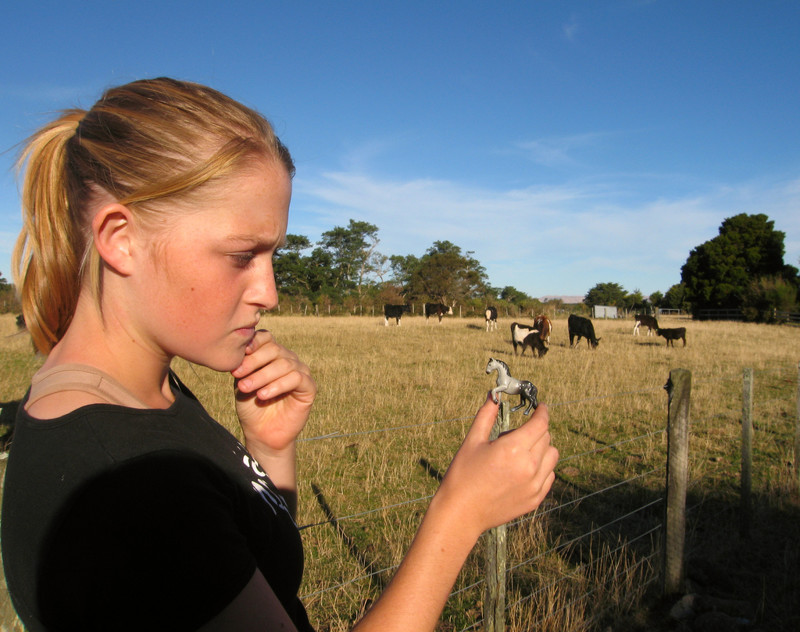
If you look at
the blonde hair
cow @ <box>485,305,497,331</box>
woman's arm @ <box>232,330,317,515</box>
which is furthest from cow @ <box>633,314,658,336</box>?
the blonde hair

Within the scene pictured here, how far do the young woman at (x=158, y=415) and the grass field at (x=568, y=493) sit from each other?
547 mm

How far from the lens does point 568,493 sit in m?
5.20

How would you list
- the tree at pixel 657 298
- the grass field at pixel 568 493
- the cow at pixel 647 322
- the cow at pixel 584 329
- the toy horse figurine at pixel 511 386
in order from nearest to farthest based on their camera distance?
the toy horse figurine at pixel 511 386 < the grass field at pixel 568 493 < the cow at pixel 584 329 < the cow at pixel 647 322 < the tree at pixel 657 298

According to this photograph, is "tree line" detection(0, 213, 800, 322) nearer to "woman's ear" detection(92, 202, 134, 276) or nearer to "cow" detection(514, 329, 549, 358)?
"cow" detection(514, 329, 549, 358)

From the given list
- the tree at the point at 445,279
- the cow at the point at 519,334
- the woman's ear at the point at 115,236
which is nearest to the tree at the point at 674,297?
the tree at the point at 445,279

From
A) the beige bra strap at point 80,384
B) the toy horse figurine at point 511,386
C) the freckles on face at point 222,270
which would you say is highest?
the freckles on face at point 222,270

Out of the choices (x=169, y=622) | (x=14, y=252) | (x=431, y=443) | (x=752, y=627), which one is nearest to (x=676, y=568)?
(x=752, y=627)

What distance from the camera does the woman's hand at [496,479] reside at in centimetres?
94

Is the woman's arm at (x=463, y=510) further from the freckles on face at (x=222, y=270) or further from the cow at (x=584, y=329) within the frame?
the cow at (x=584, y=329)

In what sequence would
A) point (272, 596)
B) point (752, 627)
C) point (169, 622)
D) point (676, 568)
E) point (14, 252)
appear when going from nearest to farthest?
point (169, 622) → point (272, 596) → point (14, 252) → point (752, 627) → point (676, 568)

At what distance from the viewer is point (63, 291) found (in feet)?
3.22

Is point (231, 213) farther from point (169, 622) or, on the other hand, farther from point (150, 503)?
point (169, 622)

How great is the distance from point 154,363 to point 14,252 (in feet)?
1.29

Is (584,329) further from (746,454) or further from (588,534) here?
(588,534)
